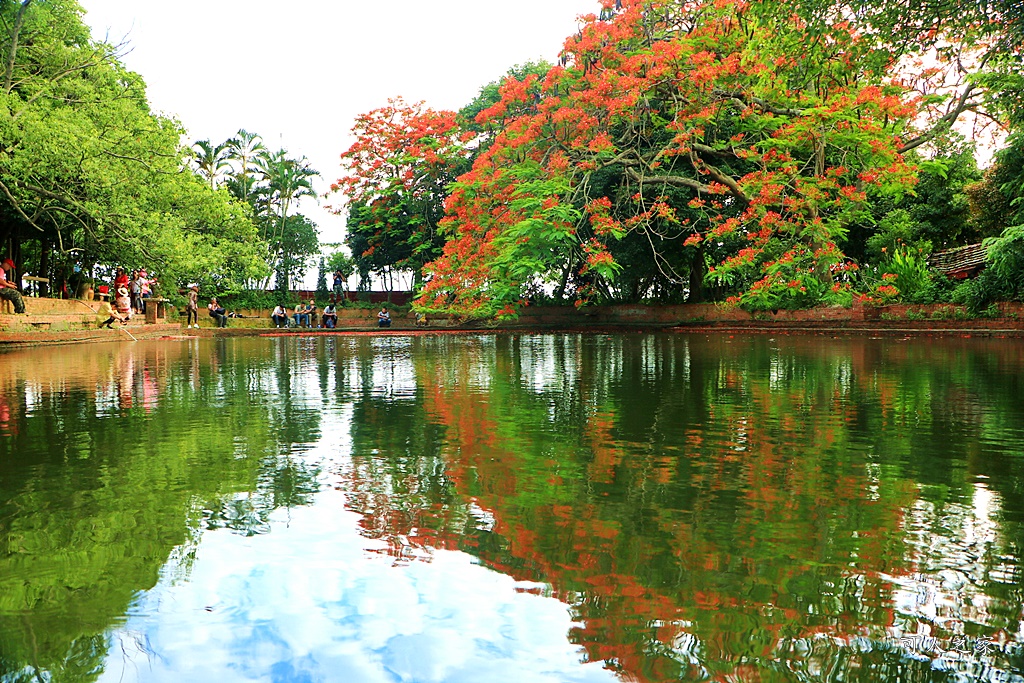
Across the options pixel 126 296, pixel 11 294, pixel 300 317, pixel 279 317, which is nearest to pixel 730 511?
pixel 11 294

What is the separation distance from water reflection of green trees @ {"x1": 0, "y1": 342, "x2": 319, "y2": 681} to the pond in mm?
18

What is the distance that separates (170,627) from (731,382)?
7760 millimetres

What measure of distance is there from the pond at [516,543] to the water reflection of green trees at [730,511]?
0.05ft

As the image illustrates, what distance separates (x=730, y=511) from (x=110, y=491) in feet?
9.65

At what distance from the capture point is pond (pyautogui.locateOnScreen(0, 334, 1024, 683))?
2.28 metres

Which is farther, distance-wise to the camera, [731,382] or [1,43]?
[1,43]

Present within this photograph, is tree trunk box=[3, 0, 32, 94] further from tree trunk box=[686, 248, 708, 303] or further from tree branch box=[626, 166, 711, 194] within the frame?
tree trunk box=[686, 248, 708, 303]

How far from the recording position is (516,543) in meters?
3.28

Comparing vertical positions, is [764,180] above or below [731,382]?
above

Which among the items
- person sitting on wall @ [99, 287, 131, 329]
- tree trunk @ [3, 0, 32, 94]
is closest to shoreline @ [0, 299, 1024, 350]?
person sitting on wall @ [99, 287, 131, 329]

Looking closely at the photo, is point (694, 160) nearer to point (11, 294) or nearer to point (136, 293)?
point (11, 294)

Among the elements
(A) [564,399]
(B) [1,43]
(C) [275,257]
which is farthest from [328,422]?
(C) [275,257]

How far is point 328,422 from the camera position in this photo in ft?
21.7

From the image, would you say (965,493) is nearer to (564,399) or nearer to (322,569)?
(322,569)
